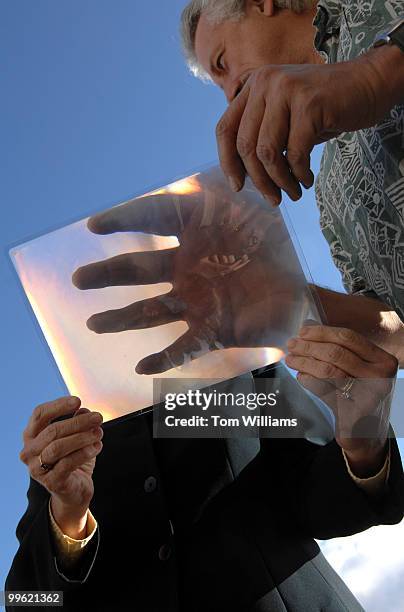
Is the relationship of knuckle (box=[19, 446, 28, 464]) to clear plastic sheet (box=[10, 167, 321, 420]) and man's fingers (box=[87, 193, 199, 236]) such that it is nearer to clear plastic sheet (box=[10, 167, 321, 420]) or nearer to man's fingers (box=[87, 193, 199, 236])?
clear plastic sheet (box=[10, 167, 321, 420])

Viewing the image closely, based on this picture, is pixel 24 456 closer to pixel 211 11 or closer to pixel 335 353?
pixel 335 353

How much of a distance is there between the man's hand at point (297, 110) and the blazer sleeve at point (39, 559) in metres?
0.62

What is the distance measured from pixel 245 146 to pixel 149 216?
0.29 metres

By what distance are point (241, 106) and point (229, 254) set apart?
271 millimetres

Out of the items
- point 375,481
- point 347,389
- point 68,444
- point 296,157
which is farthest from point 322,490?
point 296,157

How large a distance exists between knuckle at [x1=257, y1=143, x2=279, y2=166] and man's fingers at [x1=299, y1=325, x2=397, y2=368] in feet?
0.88

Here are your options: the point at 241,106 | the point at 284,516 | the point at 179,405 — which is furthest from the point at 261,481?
the point at 241,106

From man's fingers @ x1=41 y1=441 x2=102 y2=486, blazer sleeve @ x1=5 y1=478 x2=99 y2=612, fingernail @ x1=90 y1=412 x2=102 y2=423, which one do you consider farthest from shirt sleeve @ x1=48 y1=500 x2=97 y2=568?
fingernail @ x1=90 y1=412 x2=102 y2=423

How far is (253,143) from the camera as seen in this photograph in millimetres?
456

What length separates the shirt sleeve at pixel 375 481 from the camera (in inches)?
32.3

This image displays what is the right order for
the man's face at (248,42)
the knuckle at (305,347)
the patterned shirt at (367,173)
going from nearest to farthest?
the patterned shirt at (367,173) < the knuckle at (305,347) < the man's face at (248,42)

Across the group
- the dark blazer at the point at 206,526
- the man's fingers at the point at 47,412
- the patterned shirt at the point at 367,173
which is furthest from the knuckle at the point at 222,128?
the dark blazer at the point at 206,526

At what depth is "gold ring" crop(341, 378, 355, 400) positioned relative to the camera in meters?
0.68

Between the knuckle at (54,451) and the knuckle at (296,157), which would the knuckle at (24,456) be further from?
the knuckle at (296,157)
